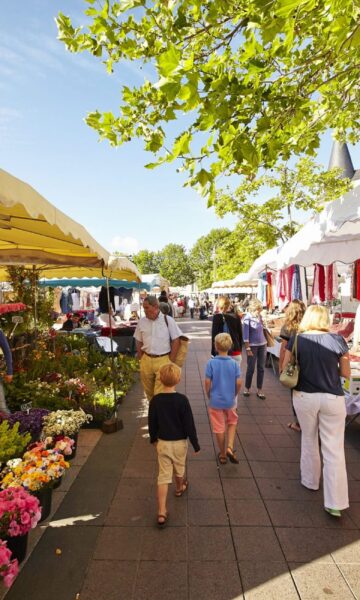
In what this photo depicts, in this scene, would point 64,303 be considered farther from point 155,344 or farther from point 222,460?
point 222,460

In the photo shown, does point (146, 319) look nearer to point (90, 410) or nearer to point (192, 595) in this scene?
point (90, 410)

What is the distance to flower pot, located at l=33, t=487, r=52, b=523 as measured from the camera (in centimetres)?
294

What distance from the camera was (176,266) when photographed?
234 feet

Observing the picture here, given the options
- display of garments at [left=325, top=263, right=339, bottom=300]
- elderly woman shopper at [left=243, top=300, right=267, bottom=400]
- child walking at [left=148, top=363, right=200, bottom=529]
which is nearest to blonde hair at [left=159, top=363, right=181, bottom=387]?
child walking at [left=148, top=363, right=200, bottom=529]

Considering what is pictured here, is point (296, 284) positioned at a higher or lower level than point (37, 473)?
higher

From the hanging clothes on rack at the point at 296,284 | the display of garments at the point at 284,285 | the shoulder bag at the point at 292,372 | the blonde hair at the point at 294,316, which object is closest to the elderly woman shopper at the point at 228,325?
the blonde hair at the point at 294,316

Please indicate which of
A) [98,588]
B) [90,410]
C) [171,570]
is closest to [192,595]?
[171,570]

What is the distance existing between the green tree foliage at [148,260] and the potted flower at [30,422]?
67.0 meters

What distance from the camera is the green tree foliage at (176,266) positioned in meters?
70.6

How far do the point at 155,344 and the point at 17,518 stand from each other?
8.69 ft

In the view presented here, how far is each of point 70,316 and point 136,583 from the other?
14.3 m

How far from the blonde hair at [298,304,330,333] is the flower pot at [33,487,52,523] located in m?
2.73

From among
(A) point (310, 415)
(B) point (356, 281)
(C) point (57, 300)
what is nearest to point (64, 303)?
(C) point (57, 300)

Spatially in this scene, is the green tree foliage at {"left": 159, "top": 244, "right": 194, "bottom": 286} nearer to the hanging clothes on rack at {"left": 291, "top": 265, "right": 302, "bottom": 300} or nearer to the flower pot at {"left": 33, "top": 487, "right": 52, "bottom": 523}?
the hanging clothes on rack at {"left": 291, "top": 265, "right": 302, "bottom": 300}
